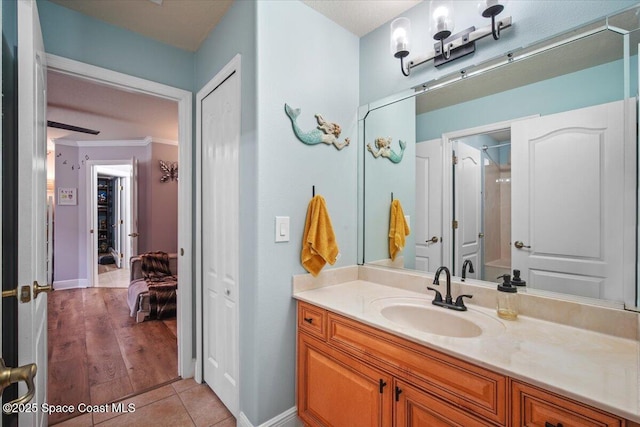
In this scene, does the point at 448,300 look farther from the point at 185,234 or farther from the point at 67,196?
the point at 67,196

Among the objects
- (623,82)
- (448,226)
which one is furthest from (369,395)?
(623,82)

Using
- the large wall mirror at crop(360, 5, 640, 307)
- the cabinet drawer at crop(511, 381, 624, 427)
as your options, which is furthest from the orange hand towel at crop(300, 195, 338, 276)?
the cabinet drawer at crop(511, 381, 624, 427)

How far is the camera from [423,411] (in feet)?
3.45

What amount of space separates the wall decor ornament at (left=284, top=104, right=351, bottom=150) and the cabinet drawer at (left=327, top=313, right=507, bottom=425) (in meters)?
1.02

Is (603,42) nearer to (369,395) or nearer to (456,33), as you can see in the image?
(456,33)

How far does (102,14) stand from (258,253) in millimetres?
1837

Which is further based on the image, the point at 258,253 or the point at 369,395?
the point at 258,253

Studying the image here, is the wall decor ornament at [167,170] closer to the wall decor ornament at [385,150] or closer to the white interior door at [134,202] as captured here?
the white interior door at [134,202]

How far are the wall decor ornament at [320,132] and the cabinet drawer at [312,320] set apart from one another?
94 centimetres

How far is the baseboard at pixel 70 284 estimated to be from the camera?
4.82 metres

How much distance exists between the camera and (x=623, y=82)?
1.11m

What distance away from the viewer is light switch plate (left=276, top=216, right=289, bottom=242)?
1611 mm

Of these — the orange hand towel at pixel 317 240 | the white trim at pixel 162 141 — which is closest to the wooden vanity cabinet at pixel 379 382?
the orange hand towel at pixel 317 240

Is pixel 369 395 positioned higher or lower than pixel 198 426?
higher
